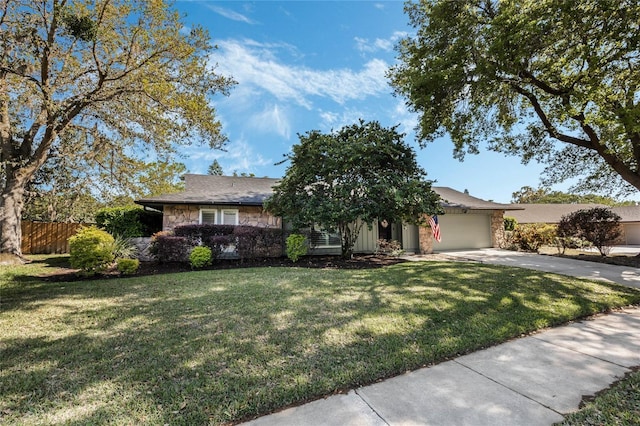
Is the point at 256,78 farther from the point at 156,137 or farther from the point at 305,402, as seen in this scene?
the point at 305,402

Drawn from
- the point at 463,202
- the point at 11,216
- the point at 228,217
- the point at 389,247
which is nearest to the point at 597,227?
the point at 463,202

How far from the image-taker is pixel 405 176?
10.1 m

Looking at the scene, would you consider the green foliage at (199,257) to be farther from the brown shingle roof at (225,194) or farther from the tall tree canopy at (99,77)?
the tall tree canopy at (99,77)


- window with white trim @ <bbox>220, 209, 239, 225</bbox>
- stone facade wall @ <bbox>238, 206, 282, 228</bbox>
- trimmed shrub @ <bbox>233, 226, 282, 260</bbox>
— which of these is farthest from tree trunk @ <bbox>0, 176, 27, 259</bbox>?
trimmed shrub @ <bbox>233, 226, 282, 260</bbox>

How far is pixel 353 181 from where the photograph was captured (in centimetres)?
958

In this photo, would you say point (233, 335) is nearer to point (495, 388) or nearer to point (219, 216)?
point (495, 388)

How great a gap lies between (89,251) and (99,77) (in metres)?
5.86

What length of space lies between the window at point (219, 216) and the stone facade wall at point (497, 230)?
14.6 meters

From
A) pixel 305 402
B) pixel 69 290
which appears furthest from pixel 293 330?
pixel 69 290

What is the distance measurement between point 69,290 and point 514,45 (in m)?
13.2

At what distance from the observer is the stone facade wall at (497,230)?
16.9m

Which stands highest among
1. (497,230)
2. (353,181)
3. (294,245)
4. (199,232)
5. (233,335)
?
(353,181)

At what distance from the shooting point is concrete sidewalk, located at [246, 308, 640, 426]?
90.4 inches

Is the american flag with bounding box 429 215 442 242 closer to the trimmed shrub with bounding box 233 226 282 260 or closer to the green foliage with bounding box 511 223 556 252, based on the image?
the green foliage with bounding box 511 223 556 252
